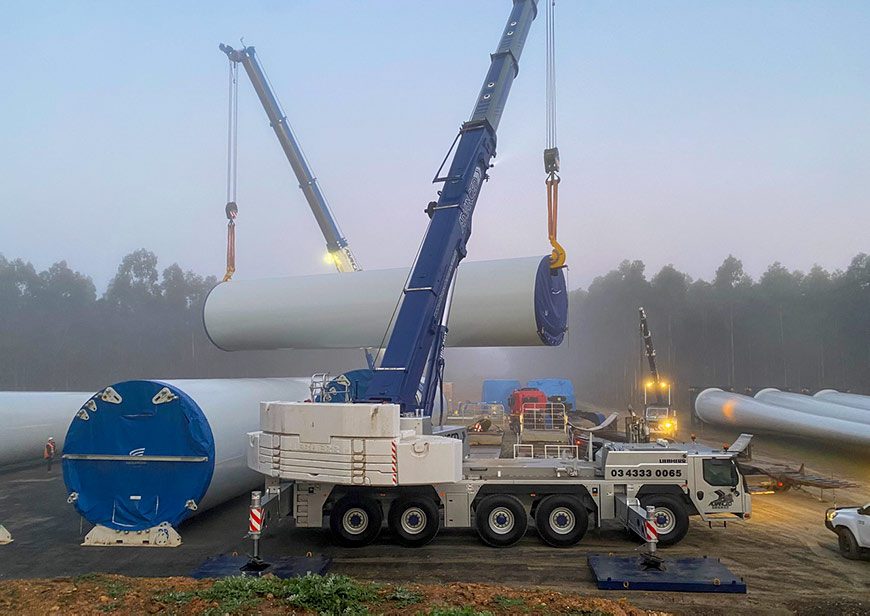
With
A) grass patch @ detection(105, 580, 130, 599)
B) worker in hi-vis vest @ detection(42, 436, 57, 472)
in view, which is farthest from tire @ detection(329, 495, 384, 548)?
worker in hi-vis vest @ detection(42, 436, 57, 472)

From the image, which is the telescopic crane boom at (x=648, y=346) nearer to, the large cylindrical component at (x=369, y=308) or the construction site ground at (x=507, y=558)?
the large cylindrical component at (x=369, y=308)

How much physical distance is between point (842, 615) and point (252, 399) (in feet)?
42.0

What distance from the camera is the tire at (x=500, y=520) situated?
38.0ft

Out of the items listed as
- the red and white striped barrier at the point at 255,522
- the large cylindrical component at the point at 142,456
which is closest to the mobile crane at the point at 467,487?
the red and white striped barrier at the point at 255,522

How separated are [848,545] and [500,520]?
602 centimetres

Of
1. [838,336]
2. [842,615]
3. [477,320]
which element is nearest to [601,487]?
[842,615]

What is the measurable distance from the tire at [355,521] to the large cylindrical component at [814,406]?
67.0ft

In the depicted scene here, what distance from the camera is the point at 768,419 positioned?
28.0 meters

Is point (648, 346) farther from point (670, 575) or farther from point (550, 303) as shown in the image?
point (670, 575)

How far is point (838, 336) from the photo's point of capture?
204 feet

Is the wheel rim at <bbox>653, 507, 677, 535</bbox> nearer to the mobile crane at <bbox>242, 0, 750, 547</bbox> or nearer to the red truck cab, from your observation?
the mobile crane at <bbox>242, 0, 750, 547</bbox>

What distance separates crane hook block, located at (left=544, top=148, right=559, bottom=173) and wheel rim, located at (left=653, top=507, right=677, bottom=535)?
820cm

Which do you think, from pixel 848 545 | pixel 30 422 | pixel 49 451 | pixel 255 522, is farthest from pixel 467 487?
pixel 30 422

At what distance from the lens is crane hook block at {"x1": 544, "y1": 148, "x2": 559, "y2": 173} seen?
15.3m
